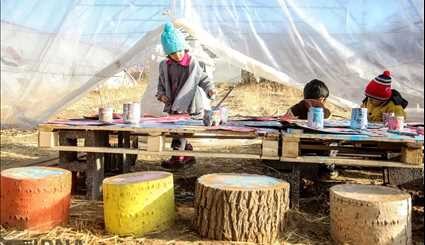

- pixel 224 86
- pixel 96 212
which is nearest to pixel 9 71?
pixel 96 212

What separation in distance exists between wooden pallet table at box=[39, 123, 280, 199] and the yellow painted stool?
0.49 meters

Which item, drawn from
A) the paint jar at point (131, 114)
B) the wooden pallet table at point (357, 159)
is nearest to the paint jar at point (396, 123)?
the wooden pallet table at point (357, 159)

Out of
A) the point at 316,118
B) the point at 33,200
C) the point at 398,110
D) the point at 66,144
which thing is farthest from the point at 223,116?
the point at 398,110

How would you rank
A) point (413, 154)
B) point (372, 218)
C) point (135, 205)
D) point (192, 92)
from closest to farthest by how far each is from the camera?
point (372, 218), point (135, 205), point (413, 154), point (192, 92)

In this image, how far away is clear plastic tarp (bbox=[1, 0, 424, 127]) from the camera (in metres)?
5.99

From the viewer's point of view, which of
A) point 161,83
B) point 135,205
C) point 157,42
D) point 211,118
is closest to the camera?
point 135,205

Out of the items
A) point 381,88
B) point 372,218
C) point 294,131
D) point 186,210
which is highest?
point 381,88

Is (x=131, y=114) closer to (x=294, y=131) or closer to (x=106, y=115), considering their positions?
(x=106, y=115)

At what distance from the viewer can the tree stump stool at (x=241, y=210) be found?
338 centimetres

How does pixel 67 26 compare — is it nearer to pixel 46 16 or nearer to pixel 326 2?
pixel 46 16

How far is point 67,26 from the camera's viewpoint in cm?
628

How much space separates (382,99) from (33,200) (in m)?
3.37

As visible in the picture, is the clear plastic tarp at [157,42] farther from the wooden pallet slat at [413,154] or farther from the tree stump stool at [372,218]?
the tree stump stool at [372,218]

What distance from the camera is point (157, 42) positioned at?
256 inches
